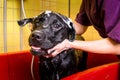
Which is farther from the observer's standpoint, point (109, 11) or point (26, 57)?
point (26, 57)

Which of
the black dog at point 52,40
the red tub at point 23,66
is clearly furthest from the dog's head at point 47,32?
the red tub at point 23,66

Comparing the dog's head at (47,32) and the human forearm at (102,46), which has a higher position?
the dog's head at (47,32)

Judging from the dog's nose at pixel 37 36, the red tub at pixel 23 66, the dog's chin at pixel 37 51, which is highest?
the dog's nose at pixel 37 36

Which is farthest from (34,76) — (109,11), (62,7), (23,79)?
(62,7)

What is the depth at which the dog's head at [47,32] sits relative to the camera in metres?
0.67

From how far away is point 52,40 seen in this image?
699 mm

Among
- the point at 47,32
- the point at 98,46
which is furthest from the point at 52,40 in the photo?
the point at 98,46

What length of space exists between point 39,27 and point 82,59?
0.37 meters

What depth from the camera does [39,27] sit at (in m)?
0.71

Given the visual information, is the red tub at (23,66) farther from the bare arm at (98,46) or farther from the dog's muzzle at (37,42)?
the dog's muzzle at (37,42)

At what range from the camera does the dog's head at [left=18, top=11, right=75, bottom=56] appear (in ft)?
2.19

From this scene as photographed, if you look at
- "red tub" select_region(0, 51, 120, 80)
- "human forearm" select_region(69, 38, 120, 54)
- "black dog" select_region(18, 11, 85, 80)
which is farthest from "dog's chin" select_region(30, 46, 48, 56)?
"red tub" select_region(0, 51, 120, 80)

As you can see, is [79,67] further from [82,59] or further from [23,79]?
[23,79]

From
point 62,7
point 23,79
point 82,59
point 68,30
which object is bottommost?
point 23,79
